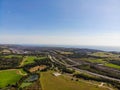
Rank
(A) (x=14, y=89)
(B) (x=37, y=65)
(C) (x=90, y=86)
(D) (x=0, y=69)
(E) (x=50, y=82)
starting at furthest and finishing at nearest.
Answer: (B) (x=37, y=65) < (D) (x=0, y=69) < (E) (x=50, y=82) < (C) (x=90, y=86) < (A) (x=14, y=89)

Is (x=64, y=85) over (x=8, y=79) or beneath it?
over

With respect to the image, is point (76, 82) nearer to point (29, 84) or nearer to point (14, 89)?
point (29, 84)

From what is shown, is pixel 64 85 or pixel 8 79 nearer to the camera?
pixel 64 85

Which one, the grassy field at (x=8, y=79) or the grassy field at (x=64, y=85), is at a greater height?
the grassy field at (x=64, y=85)

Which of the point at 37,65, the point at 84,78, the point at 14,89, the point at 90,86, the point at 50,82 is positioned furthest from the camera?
the point at 37,65

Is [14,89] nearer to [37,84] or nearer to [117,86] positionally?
[37,84]

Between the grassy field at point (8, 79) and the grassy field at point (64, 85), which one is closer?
the grassy field at point (64, 85)

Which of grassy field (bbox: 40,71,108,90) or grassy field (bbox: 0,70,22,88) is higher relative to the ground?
grassy field (bbox: 40,71,108,90)

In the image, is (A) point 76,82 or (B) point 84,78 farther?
(B) point 84,78

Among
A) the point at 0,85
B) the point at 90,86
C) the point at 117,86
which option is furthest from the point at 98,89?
the point at 0,85

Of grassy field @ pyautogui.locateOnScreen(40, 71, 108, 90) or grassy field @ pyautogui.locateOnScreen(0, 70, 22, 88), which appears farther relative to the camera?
grassy field @ pyautogui.locateOnScreen(0, 70, 22, 88)
